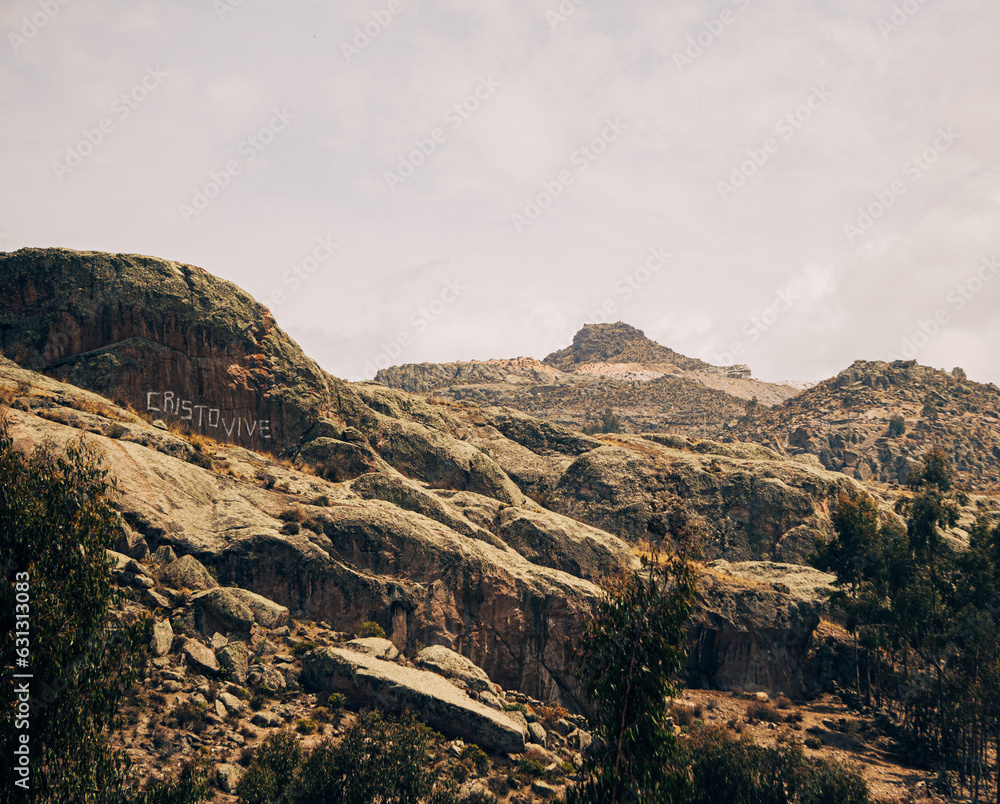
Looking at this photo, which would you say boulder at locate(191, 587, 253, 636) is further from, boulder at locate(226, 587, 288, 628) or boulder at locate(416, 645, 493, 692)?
boulder at locate(416, 645, 493, 692)

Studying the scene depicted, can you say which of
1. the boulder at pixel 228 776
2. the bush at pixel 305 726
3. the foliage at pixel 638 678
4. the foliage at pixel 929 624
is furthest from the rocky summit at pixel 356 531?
the foliage at pixel 929 624

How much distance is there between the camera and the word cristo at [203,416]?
51594mm

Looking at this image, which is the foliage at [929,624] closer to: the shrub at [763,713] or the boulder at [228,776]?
the shrub at [763,713]

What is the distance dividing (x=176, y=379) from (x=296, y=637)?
2657cm

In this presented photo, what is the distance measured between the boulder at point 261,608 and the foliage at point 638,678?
19.8 meters

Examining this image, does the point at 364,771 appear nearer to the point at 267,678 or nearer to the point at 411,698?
the point at 411,698

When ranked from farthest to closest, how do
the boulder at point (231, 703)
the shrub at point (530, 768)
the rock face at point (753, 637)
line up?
the rock face at point (753, 637) → the shrub at point (530, 768) → the boulder at point (231, 703)

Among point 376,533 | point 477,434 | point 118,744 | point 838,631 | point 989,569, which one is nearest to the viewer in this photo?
point 118,744

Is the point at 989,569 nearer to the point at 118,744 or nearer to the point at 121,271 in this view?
the point at 118,744

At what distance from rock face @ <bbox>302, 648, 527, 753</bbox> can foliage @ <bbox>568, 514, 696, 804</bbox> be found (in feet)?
29.9

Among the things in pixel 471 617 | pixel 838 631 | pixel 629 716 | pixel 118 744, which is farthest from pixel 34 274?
pixel 838 631

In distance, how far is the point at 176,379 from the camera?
173 feet

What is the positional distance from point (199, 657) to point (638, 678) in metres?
21.7

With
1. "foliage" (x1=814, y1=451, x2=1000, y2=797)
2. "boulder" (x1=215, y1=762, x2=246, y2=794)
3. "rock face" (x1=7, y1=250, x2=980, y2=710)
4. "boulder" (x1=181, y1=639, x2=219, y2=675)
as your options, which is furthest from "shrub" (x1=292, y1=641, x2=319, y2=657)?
"foliage" (x1=814, y1=451, x2=1000, y2=797)
